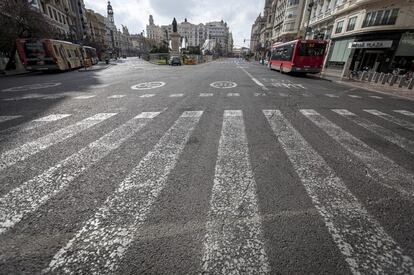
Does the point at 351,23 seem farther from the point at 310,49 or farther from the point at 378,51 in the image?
the point at 310,49

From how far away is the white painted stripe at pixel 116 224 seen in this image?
5.04ft

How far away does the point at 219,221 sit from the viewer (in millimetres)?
1978

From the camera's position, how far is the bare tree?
730 inches

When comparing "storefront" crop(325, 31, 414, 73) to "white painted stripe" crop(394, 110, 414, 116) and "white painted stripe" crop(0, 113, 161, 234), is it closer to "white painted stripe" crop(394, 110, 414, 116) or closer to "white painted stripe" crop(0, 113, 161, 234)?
"white painted stripe" crop(394, 110, 414, 116)

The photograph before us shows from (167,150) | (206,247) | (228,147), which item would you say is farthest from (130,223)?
(228,147)

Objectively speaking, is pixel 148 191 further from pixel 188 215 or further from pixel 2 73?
pixel 2 73

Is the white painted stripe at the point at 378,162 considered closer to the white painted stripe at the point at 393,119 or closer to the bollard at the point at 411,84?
the white painted stripe at the point at 393,119

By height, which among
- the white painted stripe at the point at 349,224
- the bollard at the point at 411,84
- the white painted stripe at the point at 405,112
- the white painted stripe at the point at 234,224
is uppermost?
the bollard at the point at 411,84

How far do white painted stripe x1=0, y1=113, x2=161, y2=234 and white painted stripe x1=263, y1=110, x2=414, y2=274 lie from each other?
316 centimetres

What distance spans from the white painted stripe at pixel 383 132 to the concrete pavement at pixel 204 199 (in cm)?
5

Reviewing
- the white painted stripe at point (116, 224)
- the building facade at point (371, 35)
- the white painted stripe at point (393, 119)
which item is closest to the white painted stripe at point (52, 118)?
the white painted stripe at point (116, 224)

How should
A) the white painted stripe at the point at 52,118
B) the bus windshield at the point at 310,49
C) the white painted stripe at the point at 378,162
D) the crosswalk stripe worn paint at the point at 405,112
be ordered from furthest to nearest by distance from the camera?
the bus windshield at the point at 310,49 → the crosswalk stripe worn paint at the point at 405,112 → the white painted stripe at the point at 52,118 → the white painted stripe at the point at 378,162

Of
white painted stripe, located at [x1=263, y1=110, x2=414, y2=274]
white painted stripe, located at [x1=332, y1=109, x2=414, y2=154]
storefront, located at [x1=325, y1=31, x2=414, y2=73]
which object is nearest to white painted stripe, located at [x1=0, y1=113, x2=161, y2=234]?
white painted stripe, located at [x1=263, y1=110, x2=414, y2=274]

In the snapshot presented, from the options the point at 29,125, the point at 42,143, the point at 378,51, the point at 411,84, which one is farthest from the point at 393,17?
the point at 29,125
